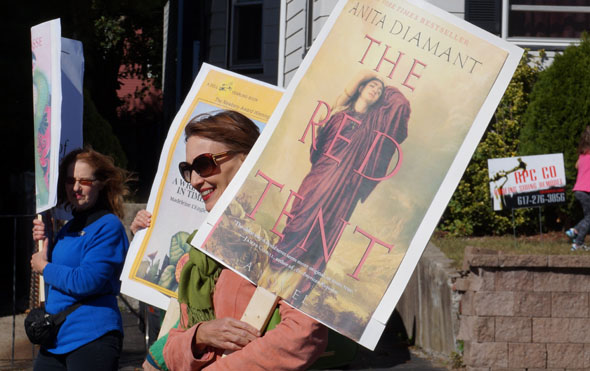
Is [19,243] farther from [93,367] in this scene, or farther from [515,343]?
[93,367]

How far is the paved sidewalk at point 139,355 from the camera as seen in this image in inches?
318

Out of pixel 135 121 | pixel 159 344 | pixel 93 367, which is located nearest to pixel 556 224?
pixel 93 367

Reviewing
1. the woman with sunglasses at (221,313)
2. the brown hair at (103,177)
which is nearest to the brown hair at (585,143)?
the brown hair at (103,177)

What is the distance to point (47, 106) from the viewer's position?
4.12 metres

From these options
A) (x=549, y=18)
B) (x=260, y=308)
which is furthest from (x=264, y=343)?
(x=549, y=18)

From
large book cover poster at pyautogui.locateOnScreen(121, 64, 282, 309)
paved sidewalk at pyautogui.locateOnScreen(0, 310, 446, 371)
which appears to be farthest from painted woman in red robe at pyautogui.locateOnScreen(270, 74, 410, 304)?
paved sidewalk at pyautogui.locateOnScreen(0, 310, 446, 371)

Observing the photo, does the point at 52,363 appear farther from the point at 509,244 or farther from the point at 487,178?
the point at 487,178

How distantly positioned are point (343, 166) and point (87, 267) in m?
2.22

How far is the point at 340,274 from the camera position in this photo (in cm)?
221

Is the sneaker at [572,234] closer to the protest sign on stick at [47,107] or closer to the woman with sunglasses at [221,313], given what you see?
the protest sign on stick at [47,107]

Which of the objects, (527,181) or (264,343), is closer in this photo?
(264,343)

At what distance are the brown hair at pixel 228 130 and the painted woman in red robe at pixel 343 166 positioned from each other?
400 millimetres

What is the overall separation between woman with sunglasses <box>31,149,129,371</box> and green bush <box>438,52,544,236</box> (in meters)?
7.04

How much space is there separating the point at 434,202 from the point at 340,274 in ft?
0.94
